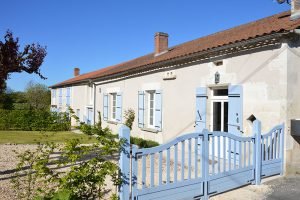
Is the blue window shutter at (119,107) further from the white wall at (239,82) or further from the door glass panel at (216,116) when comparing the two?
the door glass panel at (216,116)

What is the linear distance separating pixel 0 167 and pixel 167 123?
5.89m

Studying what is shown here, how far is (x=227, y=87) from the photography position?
28.4 feet

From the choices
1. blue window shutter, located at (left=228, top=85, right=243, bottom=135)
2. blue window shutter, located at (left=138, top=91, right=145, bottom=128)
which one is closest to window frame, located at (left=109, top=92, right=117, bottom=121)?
blue window shutter, located at (left=138, top=91, right=145, bottom=128)

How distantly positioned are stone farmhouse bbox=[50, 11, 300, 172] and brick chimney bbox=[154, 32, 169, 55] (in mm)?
2417

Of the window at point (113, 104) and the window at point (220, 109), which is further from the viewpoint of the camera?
the window at point (113, 104)

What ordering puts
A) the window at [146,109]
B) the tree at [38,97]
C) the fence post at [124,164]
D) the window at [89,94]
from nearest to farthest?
the fence post at [124,164] < the window at [146,109] < the window at [89,94] < the tree at [38,97]

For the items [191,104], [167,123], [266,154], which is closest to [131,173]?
[266,154]

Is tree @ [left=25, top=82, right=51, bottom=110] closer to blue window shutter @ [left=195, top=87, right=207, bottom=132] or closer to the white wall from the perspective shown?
the white wall

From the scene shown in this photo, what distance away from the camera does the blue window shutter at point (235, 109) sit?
795cm

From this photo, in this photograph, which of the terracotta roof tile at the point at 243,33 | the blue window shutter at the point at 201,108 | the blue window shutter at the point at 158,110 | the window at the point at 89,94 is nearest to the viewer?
the terracotta roof tile at the point at 243,33

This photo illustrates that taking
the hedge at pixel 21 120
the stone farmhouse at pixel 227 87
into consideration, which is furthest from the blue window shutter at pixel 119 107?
the hedge at pixel 21 120

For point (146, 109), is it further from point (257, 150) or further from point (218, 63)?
point (257, 150)

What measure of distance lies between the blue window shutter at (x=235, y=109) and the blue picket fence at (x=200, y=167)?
1.32m

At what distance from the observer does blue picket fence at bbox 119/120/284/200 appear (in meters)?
4.16
